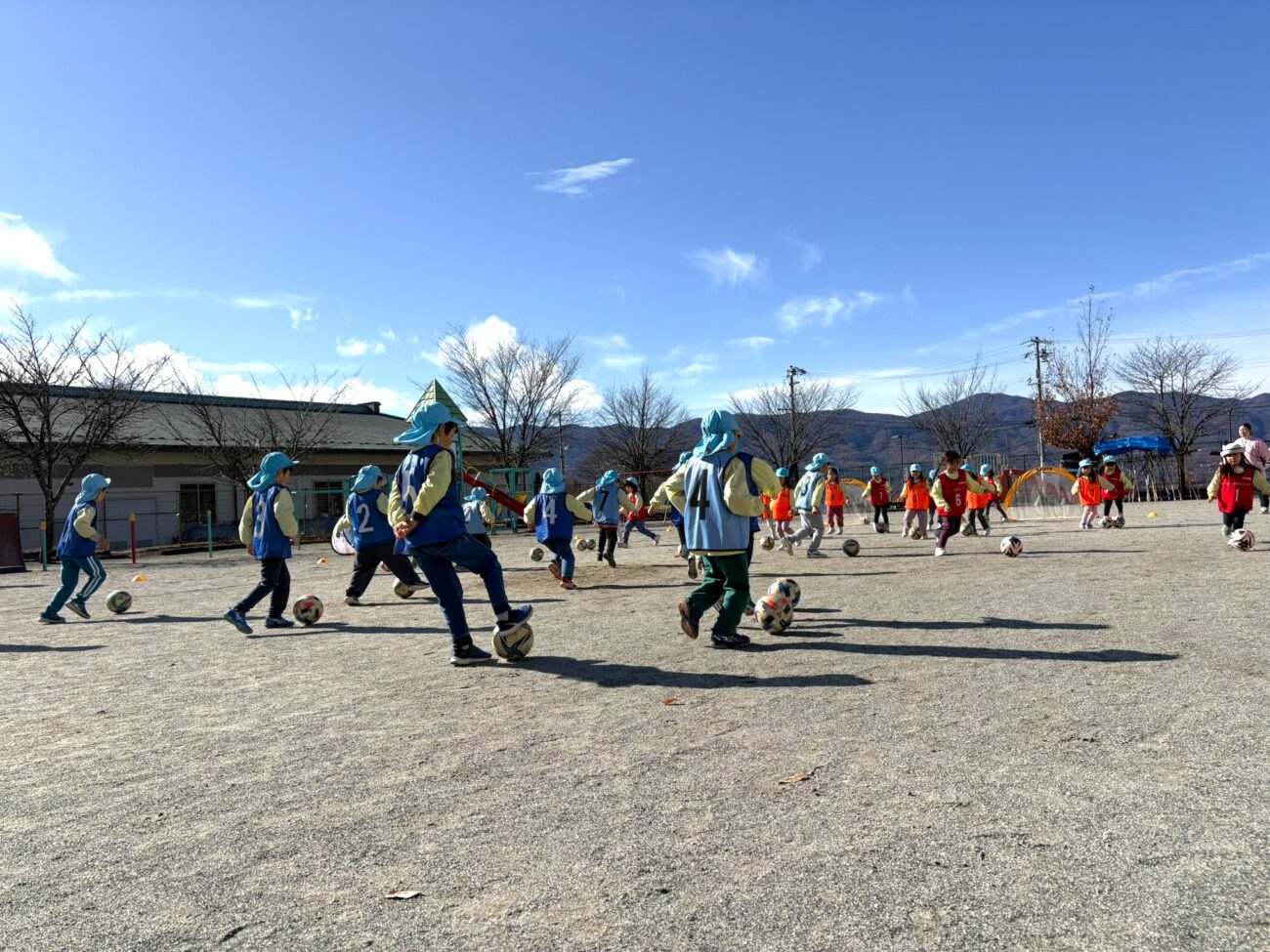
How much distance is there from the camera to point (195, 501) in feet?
114

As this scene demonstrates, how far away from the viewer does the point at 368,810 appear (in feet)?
12.1

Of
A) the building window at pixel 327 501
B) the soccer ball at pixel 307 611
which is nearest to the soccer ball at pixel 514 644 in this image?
the soccer ball at pixel 307 611

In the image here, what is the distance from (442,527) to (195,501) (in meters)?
32.5

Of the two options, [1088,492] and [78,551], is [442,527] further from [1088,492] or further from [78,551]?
[1088,492]

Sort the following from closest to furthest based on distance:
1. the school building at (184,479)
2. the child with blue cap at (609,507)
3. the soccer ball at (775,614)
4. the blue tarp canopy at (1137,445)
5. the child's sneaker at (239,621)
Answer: the soccer ball at (775,614) → the child's sneaker at (239,621) → the child with blue cap at (609,507) → the school building at (184,479) → the blue tarp canopy at (1137,445)

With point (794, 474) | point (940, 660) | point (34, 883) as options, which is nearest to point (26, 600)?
point (34, 883)

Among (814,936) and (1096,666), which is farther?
(1096,666)

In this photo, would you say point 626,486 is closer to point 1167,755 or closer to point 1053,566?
point 1053,566

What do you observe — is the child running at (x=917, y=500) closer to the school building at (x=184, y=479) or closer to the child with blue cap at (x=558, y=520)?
the child with blue cap at (x=558, y=520)

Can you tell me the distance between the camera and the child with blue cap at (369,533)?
36.6ft

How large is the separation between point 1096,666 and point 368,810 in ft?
15.3

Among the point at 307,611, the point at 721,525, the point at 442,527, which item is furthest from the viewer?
the point at 307,611

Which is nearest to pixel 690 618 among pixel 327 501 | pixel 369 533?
pixel 369 533

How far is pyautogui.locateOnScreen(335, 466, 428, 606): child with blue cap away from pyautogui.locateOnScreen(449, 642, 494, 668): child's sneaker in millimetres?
4588
